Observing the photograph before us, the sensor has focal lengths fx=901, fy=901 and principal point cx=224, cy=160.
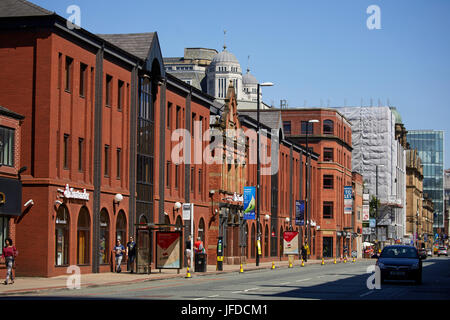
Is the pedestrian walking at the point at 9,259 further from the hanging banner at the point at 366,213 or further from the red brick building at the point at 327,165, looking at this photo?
the hanging banner at the point at 366,213

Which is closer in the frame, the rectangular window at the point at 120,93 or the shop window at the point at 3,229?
the shop window at the point at 3,229

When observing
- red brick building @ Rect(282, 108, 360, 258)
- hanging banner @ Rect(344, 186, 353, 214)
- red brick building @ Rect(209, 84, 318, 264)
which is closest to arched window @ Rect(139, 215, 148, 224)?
red brick building @ Rect(209, 84, 318, 264)

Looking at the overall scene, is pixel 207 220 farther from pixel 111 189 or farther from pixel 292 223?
pixel 292 223

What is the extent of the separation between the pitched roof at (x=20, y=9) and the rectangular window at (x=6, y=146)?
19.4 ft

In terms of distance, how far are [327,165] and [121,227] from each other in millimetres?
68173

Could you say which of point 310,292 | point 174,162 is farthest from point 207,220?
point 310,292

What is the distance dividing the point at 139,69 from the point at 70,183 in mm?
11978

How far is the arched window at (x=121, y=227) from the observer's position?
1951 inches

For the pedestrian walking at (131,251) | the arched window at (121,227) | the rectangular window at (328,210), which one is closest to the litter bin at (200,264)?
the pedestrian walking at (131,251)

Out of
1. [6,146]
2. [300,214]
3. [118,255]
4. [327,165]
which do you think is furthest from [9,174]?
[327,165]

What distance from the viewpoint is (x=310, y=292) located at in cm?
2966

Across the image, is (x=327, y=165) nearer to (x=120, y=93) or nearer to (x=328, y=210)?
(x=328, y=210)

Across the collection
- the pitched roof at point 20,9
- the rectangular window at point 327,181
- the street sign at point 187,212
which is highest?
the pitched roof at point 20,9

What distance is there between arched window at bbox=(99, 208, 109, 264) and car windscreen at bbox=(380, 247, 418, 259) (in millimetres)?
15754
